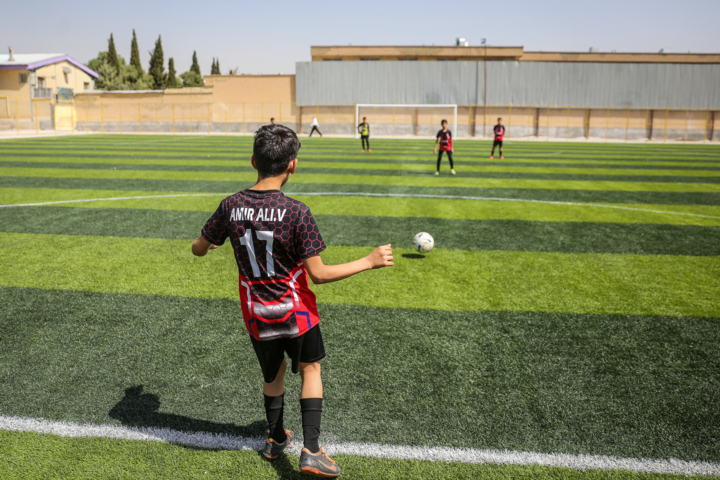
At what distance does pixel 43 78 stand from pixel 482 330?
205 feet

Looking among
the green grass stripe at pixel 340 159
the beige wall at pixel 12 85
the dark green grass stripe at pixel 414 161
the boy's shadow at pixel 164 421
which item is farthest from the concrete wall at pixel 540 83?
the boy's shadow at pixel 164 421

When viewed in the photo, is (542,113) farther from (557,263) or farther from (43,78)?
(43,78)

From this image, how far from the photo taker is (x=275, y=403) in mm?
3002

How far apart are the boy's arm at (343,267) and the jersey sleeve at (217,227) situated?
48cm

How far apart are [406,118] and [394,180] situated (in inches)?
1308

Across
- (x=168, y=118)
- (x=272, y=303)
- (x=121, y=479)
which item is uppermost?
(x=168, y=118)

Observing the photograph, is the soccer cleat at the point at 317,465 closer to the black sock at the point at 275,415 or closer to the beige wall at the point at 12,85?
the black sock at the point at 275,415

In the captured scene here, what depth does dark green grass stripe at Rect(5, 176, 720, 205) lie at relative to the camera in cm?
1208

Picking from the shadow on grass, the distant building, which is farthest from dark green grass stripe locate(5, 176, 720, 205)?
the distant building

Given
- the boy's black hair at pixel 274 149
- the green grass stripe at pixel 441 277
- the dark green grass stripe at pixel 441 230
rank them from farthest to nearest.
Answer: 1. the dark green grass stripe at pixel 441 230
2. the green grass stripe at pixel 441 277
3. the boy's black hair at pixel 274 149

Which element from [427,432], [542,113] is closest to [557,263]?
[427,432]

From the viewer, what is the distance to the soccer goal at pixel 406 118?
152ft

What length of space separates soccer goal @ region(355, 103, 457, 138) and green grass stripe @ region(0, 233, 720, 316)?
3966cm

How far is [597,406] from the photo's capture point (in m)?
3.60
